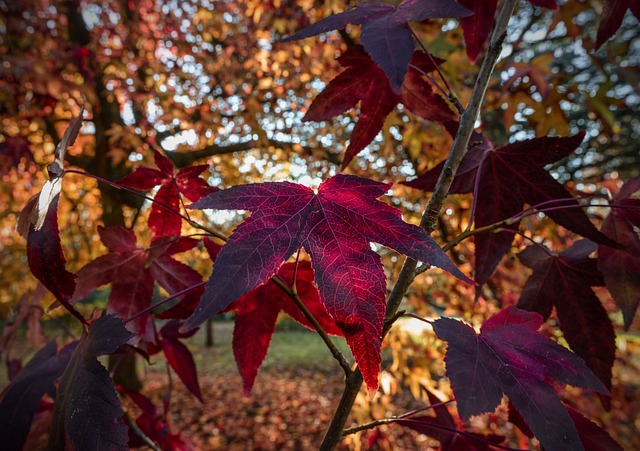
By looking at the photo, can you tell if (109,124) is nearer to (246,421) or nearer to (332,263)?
(246,421)

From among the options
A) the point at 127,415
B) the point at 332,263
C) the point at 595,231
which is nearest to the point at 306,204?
the point at 332,263

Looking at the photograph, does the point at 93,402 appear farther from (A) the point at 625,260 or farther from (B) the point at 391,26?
(A) the point at 625,260

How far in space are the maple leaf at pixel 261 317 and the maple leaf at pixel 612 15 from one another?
733 mm

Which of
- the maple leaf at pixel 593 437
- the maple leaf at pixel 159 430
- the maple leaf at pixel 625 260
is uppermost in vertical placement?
the maple leaf at pixel 625 260

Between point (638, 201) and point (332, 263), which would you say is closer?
point (332, 263)

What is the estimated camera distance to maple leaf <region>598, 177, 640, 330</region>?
68 cm

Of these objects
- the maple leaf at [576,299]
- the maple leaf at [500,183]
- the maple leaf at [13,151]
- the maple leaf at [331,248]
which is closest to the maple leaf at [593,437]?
the maple leaf at [576,299]

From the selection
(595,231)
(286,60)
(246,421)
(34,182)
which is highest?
(286,60)

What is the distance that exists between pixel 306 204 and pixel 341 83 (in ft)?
1.17

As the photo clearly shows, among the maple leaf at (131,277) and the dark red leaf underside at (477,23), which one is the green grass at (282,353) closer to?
the maple leaf at (131,277)

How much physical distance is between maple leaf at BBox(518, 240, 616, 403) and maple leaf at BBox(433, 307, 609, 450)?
0.77 ft

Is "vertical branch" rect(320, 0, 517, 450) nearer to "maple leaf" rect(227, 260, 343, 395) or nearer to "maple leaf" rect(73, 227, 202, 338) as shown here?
"maple leaf" rect(227, 260, 343, 395)

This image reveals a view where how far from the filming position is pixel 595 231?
641mm

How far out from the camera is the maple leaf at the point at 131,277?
781 millimetres
